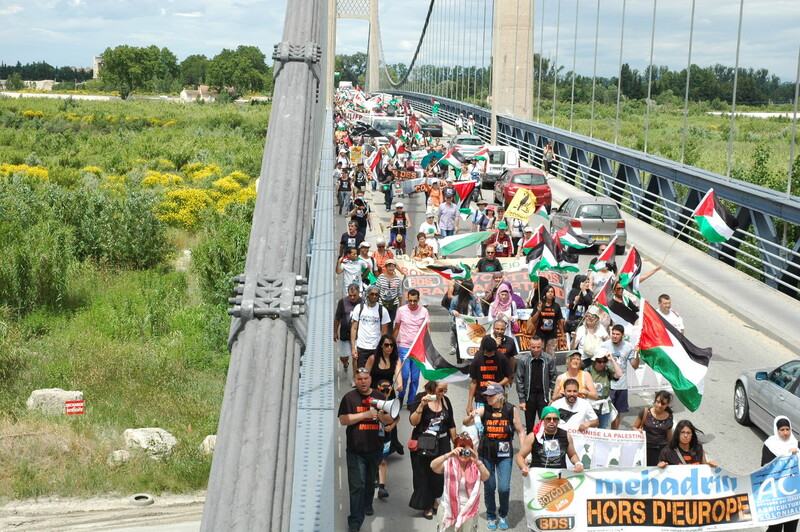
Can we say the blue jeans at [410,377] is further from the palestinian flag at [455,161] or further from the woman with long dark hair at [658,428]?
the palestinian flag at [455,161]

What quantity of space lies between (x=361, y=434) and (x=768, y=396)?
5.12 m

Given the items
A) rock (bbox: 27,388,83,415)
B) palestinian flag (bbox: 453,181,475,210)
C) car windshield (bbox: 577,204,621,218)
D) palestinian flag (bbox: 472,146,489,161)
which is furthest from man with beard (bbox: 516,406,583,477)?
palestinian flag (bbox: 472,146,489,161)

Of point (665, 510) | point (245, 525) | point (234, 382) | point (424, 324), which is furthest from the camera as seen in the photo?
point (424, 324)

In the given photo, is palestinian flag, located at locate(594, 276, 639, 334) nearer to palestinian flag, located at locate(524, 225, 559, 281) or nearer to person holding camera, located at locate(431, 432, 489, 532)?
palestinian flag, located at locate(524, 225, 559, 281)

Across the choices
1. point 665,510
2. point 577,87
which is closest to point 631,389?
point 665,510

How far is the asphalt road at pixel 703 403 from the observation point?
32.1ft

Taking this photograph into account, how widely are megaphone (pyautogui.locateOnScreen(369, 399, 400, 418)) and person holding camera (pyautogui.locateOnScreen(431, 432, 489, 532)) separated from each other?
1.93 feet

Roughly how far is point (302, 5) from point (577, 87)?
10445cm

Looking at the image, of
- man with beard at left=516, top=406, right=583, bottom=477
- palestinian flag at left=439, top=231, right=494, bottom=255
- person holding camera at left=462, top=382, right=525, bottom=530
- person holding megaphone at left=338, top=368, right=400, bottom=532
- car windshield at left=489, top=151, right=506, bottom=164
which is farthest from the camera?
car windshield at left=489, top=151, right=506, bottom=164

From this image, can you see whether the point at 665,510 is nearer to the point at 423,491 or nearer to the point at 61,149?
the point at 423,491

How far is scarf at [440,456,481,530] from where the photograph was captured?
8508 millimetres

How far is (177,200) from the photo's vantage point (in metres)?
35.1

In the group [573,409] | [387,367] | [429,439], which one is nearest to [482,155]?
[387,367]

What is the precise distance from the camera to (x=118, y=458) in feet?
40.4
